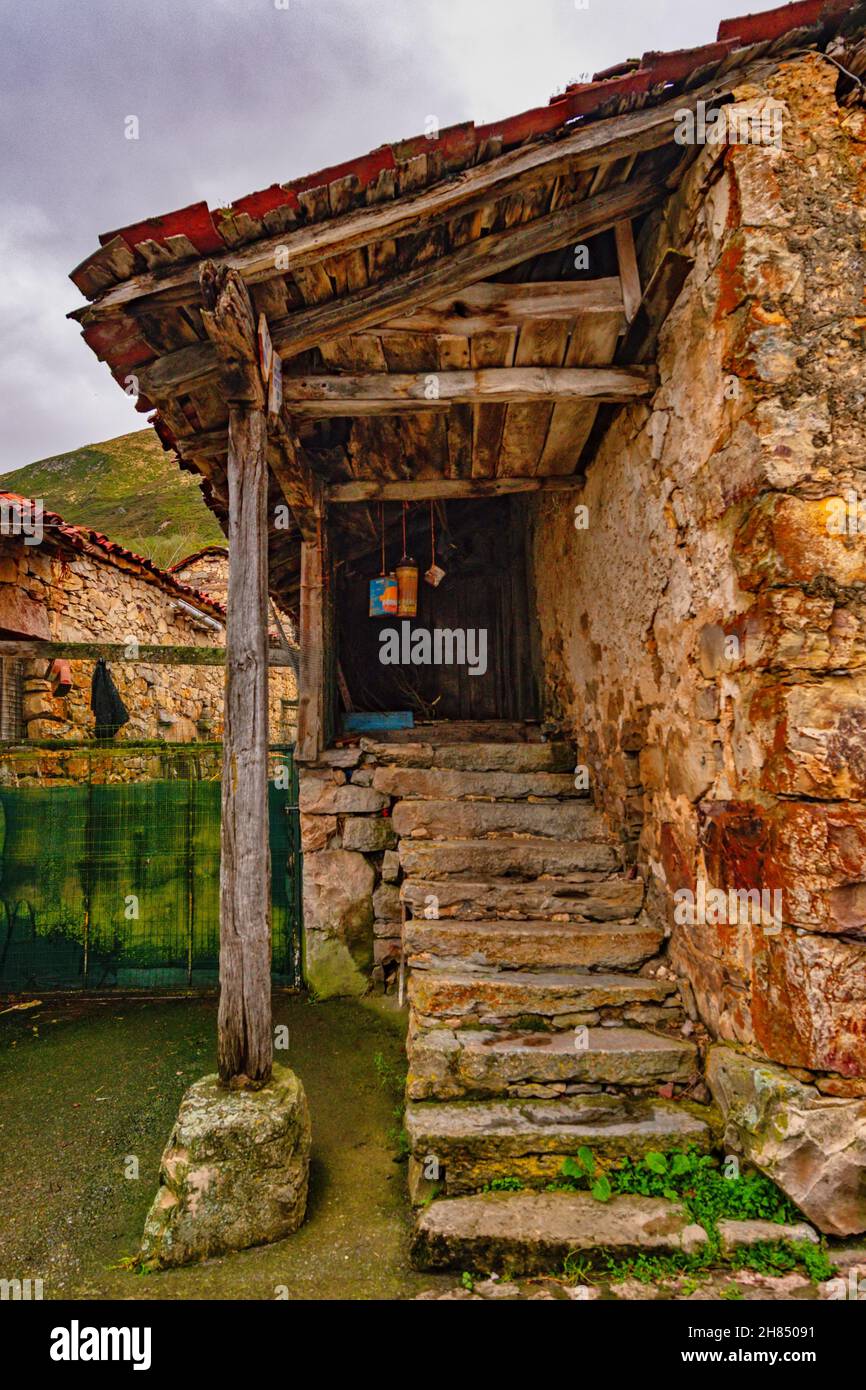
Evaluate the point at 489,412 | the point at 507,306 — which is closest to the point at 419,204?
the point at 507,306

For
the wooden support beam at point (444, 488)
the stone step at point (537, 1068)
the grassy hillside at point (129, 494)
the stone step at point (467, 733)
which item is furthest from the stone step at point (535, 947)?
the grassy hillside at point (129, 494)

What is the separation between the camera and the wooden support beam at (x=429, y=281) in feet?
10.3

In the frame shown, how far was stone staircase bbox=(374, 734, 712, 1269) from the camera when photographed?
2.41m

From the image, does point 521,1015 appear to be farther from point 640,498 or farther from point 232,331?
point 232,331

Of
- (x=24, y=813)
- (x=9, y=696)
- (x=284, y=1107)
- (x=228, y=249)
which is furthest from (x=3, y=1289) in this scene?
(x=9, y=696)

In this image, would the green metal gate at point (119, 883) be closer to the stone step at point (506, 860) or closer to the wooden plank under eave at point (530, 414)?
the stone step at point (506, 860)

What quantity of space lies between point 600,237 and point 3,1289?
5019mm

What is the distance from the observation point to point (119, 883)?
4.84m

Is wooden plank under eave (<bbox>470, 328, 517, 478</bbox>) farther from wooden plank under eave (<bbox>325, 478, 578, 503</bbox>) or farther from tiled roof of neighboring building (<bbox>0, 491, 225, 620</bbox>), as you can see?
tiled roof of neighboring building (<bbox>0, 491, 225, 620</bbox>)

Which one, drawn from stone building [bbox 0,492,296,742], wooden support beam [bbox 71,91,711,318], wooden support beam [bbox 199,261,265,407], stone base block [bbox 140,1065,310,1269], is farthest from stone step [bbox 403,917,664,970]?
stone building [bbox 0,492,296,742]

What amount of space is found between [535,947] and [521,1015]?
1.28 ft

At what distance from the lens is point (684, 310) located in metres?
3.04

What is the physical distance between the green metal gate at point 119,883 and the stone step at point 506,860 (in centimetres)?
140

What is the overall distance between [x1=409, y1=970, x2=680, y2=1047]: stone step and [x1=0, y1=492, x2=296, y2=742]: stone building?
4.02 m
